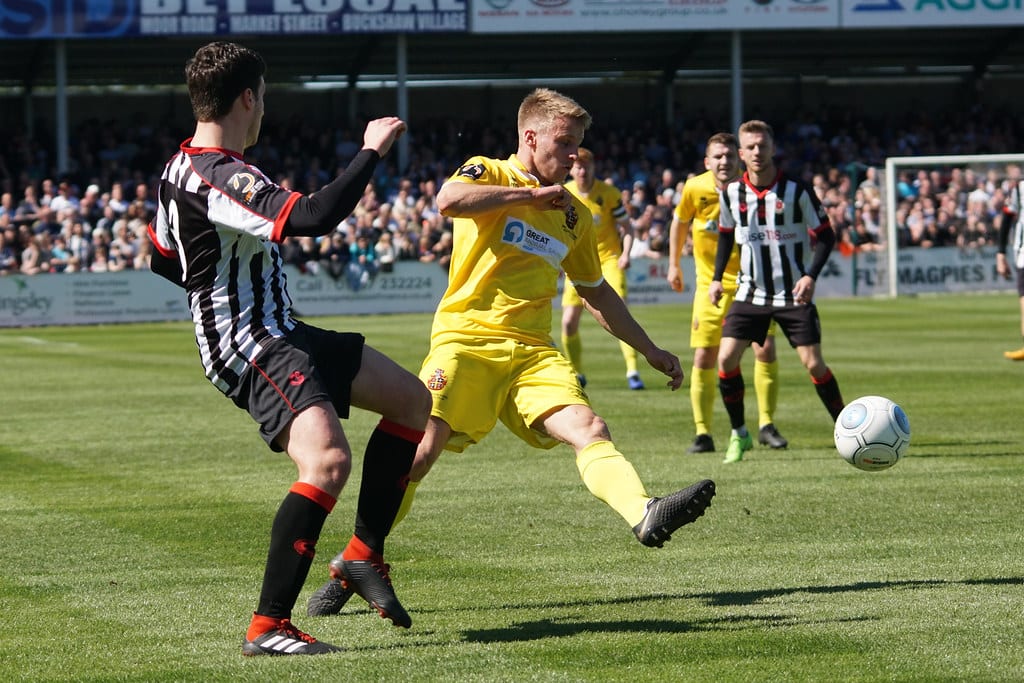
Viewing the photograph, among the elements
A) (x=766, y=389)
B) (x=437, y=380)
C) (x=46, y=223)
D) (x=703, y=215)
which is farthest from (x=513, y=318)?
(x=46, y=223)

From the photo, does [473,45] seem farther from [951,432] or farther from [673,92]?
[951,432]

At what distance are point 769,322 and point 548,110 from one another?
488cm

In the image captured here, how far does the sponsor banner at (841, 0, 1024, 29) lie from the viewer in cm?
3800

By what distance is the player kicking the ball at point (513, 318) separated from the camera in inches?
239

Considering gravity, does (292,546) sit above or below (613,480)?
below

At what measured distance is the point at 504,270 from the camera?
6.41 metres

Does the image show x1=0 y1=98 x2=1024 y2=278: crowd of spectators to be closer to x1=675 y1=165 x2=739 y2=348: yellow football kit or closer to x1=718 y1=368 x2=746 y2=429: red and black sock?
x1=675 y1=165 x2=739 y2=348: yellow football kit

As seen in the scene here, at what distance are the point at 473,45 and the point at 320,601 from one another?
36.0m

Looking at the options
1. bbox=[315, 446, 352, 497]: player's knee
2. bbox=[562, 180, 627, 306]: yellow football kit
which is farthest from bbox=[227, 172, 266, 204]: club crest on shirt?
bbox=[562, 180, 627, 306]: yellow football kit

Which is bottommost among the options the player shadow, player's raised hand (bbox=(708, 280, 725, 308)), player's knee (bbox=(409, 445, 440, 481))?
the player shadow

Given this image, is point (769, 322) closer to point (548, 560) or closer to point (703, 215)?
point (703, 215)

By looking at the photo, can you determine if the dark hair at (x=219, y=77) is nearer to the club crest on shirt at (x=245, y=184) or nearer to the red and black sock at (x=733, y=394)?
the club crest on shirt at (x=245, y=184)

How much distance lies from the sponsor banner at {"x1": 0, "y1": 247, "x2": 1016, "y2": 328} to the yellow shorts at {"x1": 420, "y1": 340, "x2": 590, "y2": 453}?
72.8 feet

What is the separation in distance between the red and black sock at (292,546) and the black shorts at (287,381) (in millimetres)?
234
